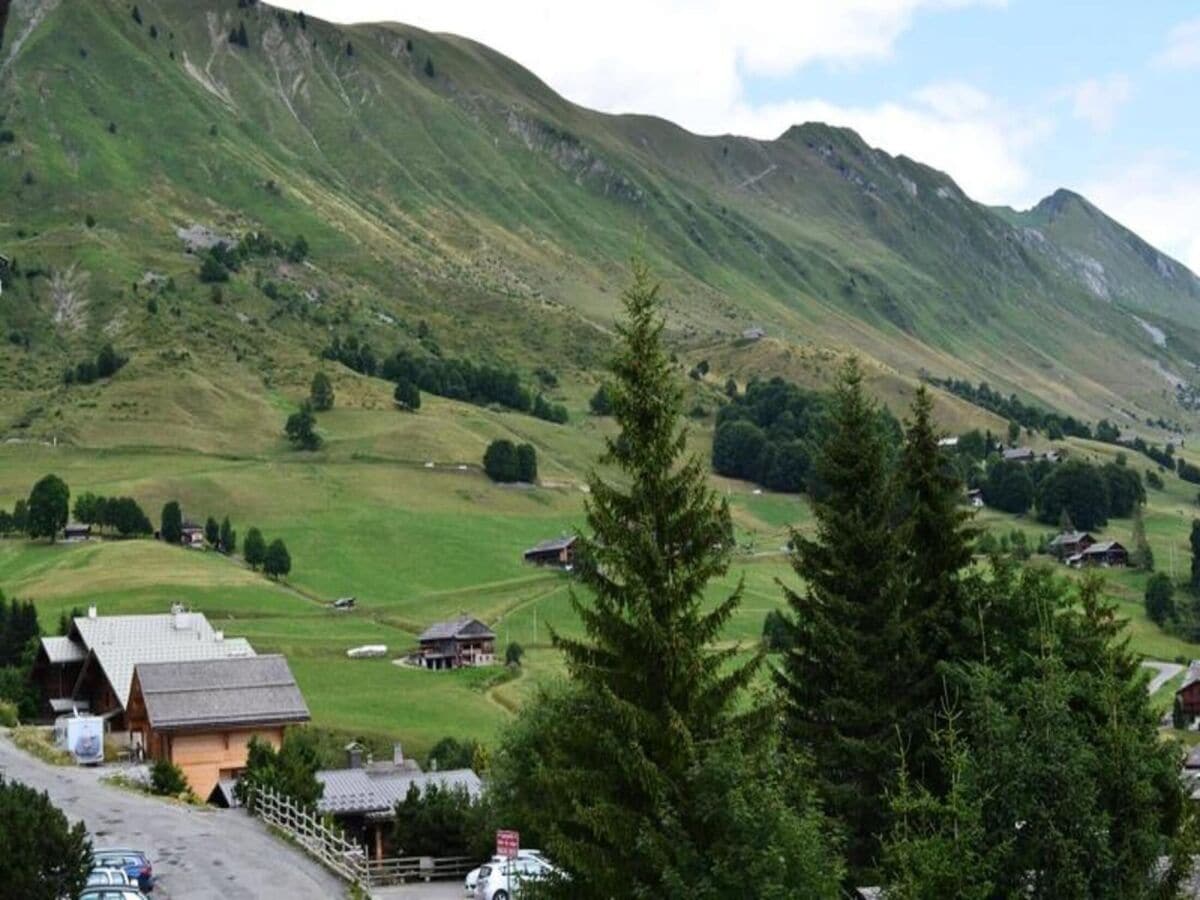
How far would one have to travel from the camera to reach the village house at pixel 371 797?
175 ft

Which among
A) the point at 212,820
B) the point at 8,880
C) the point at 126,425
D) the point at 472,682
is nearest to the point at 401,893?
the point at 212,820

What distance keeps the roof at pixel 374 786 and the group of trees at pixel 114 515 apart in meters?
88.9

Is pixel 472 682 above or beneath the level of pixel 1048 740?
beneath

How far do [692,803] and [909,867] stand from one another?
3.69m

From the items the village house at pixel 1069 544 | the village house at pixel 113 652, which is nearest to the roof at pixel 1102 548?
the village house at pixel 1069 544

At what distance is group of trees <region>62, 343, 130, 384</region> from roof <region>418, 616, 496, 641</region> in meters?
105

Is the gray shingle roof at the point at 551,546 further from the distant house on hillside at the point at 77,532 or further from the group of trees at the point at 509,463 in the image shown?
the distant house on hillside at the point at 77,532

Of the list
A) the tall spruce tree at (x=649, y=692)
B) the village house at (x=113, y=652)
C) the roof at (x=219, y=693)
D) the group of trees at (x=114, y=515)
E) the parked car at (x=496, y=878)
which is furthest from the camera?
the group of trees at (x=114, y=515)

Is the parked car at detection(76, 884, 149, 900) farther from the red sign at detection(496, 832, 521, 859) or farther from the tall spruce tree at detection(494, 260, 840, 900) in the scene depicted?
the tall spruce tree at detection(494, 260, 840, 900)

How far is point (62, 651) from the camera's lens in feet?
280

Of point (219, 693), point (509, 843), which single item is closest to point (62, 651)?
point (219, 693)

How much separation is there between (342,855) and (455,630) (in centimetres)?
6674

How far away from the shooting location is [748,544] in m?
165

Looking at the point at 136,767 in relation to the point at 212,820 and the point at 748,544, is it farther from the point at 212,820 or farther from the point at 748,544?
the point at 748,544
